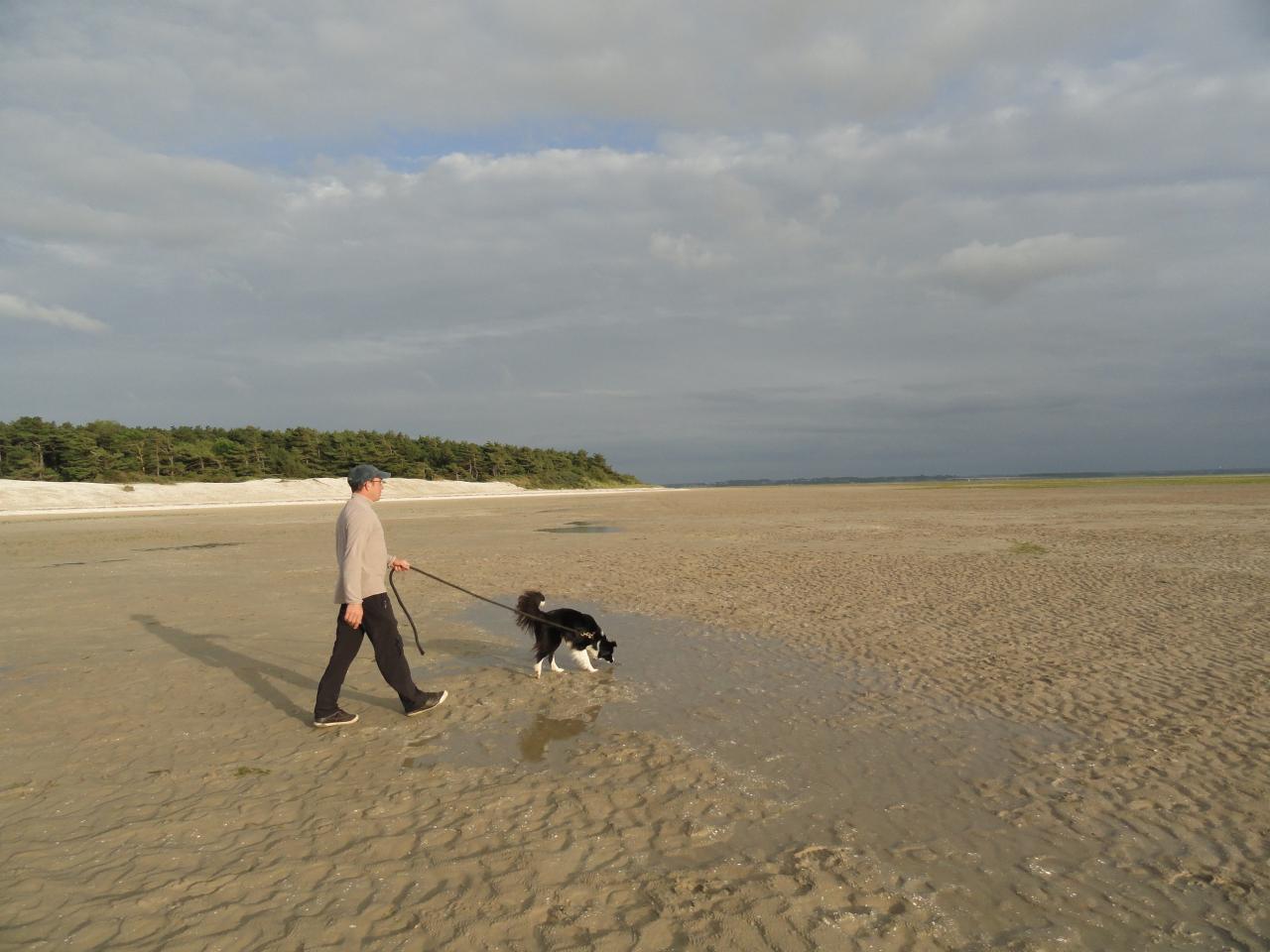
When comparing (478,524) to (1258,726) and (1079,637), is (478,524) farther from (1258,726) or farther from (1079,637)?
(1258,726)

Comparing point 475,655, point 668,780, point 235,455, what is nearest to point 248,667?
point 475,655

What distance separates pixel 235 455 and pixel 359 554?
69662mm

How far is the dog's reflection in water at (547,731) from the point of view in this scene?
Result: 6016 millimetres

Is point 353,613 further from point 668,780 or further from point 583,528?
point 583,528

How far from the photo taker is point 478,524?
102ft

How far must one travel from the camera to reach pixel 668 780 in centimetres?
534

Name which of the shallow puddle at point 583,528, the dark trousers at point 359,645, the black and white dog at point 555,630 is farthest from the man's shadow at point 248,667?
the shallow puddle at point 583,528

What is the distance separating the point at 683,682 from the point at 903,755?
269cm

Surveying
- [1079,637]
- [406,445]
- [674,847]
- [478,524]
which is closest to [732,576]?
[1079,637]

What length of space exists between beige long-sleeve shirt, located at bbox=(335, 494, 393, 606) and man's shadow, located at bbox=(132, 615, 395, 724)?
1545 millimetres

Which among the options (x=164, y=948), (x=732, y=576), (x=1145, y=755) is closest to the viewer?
(x=164, y=948)

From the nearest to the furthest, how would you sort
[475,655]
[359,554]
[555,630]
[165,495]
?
[359,554]
[555,630]
[475,655]
[165,495]

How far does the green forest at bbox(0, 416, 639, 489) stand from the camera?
5756 centimetres

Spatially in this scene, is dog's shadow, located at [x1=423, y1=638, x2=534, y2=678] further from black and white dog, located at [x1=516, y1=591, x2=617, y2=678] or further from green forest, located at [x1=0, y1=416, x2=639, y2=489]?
green forest, located at [x1=0, y1=416, x2=639, y2=489]
